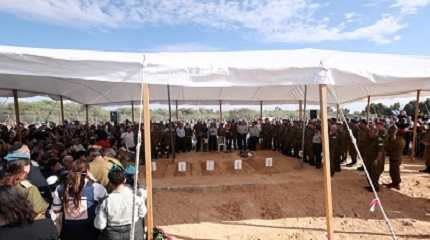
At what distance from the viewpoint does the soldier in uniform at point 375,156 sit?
7.70 metres

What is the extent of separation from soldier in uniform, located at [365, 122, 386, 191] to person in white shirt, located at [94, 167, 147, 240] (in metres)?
6.25

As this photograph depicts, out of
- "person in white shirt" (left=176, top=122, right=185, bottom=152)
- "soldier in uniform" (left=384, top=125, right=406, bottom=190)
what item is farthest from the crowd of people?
"person in white shirt" (left=176, top=122, right=185, bottom=152)

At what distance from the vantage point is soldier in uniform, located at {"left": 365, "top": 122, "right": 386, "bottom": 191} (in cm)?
770

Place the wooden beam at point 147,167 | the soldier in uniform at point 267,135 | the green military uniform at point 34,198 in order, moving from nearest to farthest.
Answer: the green military uniform at point 34,198 < the wooden beam at point 147,167 < the soldier in uniform at point 267,135

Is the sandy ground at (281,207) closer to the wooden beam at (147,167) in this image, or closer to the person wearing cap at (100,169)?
the wooden beam at (147,167)

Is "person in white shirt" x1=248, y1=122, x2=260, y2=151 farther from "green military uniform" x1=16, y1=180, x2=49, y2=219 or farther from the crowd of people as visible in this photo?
"green military uniform" x1=16, y1=180, x2=49, y2=219

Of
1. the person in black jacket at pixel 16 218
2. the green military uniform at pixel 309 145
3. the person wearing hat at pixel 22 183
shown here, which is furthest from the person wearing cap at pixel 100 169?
the green military uniform at pixel 309 145

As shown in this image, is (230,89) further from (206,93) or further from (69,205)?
(69,205)

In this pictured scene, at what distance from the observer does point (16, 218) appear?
2312 mm

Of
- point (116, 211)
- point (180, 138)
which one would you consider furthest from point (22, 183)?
point (180, 138)

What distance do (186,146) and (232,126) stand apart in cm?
230

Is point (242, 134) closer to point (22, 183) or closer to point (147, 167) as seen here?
point (147, 167)

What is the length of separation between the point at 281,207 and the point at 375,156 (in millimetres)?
2712

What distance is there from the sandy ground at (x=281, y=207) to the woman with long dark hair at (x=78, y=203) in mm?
2396
